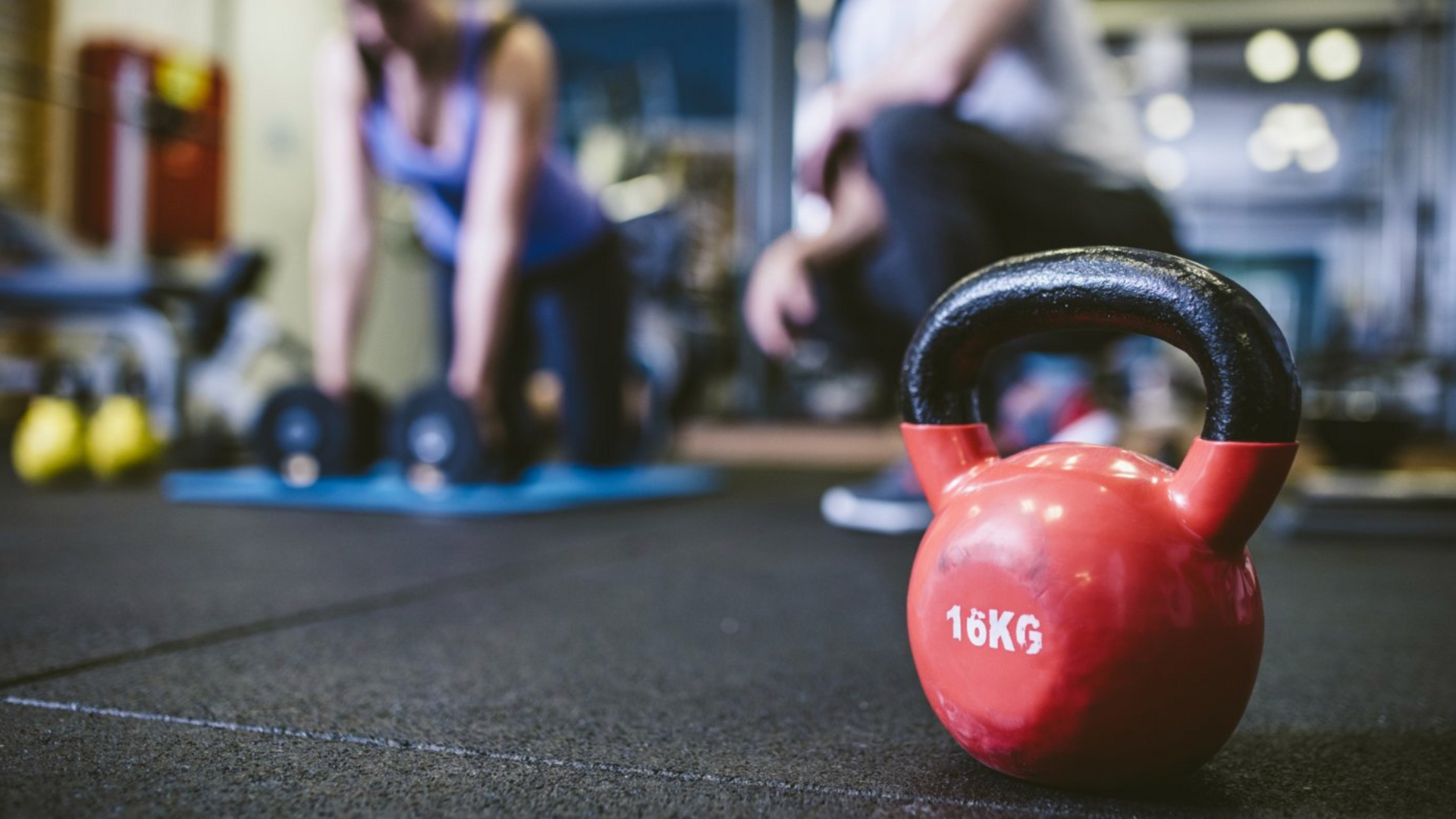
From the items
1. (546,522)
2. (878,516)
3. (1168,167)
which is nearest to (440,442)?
(546,522)

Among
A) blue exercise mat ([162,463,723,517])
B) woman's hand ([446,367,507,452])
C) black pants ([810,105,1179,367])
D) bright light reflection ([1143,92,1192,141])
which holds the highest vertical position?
bright light reflection ([1143,92,1192,141])

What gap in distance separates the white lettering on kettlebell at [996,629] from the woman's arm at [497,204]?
1.33 m

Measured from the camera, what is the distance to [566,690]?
0.71m

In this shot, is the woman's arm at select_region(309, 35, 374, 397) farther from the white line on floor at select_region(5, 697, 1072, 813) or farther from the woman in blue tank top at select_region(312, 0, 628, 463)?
the white line on floor at select_region(5, 697, 1072, 813)

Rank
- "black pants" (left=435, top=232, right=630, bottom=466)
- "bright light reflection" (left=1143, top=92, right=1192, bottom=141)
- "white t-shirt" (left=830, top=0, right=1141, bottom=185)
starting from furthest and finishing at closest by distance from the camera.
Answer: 1. "bright light reflection" (left=1143, top=92, right=1192, bottom=141)
2. "black pants" (left=435, top=232, right=630, bottom=466)
3. "white t-shirt" (left=830, top=0, right=1141, bottom=185)

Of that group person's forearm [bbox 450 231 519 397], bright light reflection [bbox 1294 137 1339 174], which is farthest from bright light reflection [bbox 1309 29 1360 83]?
person's forearm [bbox 450 231 519 397]

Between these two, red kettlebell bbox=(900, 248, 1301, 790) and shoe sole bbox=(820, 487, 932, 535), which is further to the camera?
shoe sole bbox=(820, 487, 932, 535)

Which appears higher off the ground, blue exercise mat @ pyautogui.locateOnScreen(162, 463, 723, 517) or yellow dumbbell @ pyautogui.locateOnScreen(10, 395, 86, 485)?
yellow dumbbell @ pyautogui.locateOnScreen(10, 395, 86, 485)

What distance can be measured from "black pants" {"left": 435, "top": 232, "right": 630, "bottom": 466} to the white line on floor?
59.1 inches

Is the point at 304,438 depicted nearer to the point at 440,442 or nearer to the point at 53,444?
the point at 440,442

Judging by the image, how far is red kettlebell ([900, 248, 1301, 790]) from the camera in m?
0.47

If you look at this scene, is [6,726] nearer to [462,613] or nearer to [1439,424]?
[462,613]

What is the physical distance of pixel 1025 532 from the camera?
49 centimetres

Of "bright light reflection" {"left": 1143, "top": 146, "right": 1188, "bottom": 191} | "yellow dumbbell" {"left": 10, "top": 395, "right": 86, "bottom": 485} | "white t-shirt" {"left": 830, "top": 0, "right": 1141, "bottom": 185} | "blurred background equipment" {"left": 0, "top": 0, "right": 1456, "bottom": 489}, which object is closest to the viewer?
"white t-shirt" {"left": 830, "top": 0, "right": 1141, "bottom": 185}
